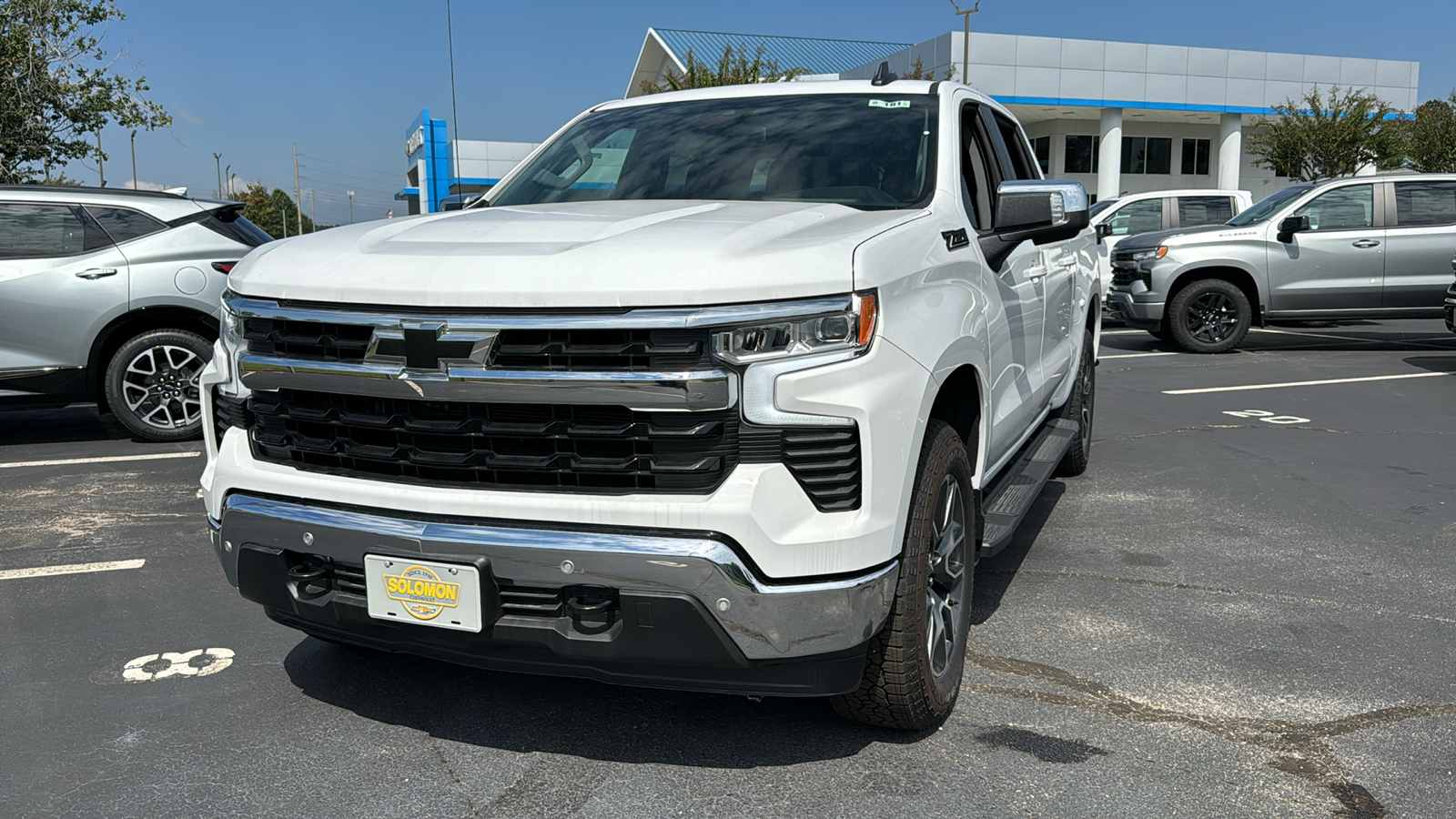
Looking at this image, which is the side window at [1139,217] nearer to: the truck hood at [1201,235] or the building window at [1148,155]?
the truck hood at [1201,235]

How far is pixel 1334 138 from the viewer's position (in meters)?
35.6

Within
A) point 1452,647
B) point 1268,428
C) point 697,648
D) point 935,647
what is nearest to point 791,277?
point 697,648

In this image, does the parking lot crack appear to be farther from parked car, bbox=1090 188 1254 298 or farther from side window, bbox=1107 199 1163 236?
side window, bbox=1107 199 1163 236

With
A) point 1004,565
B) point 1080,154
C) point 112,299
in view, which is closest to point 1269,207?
point 1004,565

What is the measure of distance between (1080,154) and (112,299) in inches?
1732

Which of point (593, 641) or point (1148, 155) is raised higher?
point (1148, 155)

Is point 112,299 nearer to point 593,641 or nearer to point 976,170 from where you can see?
point 976,170

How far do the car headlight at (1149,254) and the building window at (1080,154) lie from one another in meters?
34.8

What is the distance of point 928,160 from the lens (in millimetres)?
3945

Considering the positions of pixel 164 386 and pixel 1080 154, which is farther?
pixel 1080 154

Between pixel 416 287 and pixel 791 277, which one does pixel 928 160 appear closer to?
pixel 791 277

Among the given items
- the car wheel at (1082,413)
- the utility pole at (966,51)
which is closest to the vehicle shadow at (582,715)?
the car wheel at (1082,413)

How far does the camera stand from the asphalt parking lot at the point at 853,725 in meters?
2.96

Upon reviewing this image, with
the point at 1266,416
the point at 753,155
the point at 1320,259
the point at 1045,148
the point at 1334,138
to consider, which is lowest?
the point at 1266,416
